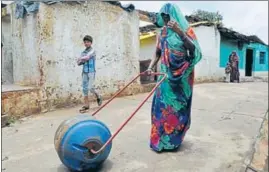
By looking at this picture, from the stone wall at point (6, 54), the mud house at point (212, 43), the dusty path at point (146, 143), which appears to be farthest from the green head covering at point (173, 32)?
the mud house at point (212, 43)

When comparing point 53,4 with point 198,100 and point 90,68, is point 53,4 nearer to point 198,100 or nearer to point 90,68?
point 90,68

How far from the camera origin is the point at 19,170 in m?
3.00

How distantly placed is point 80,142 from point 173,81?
1282 millimetres

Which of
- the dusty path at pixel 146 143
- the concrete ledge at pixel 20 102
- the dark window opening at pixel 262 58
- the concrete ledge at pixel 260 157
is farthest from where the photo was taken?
the dark window opening at pixel 262 58

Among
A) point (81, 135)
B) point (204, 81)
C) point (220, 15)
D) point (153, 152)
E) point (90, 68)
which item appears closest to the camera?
point (81, 135)

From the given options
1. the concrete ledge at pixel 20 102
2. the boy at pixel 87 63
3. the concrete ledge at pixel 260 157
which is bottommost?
the concrete ledge at pixel 260 157

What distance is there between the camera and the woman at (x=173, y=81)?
313cm

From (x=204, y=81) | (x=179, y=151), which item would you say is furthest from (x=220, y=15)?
(x=179, y=151)

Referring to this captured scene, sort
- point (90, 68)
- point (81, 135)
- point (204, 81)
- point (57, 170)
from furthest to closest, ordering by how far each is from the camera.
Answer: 1. point (204, 81)
2. point (90, 68)
3. point (57, 170)
4. point (81, 135)

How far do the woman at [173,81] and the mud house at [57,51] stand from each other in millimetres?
3035

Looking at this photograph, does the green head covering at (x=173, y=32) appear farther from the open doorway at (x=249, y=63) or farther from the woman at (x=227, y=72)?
the open doorway at (x=249, y=63)

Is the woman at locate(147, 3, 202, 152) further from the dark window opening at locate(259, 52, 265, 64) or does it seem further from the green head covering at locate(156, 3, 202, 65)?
the dark window opening at locate(259, 52, 265, 64)

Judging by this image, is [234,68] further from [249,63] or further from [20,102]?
[20,102]

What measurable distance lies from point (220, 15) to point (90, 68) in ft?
56.5
